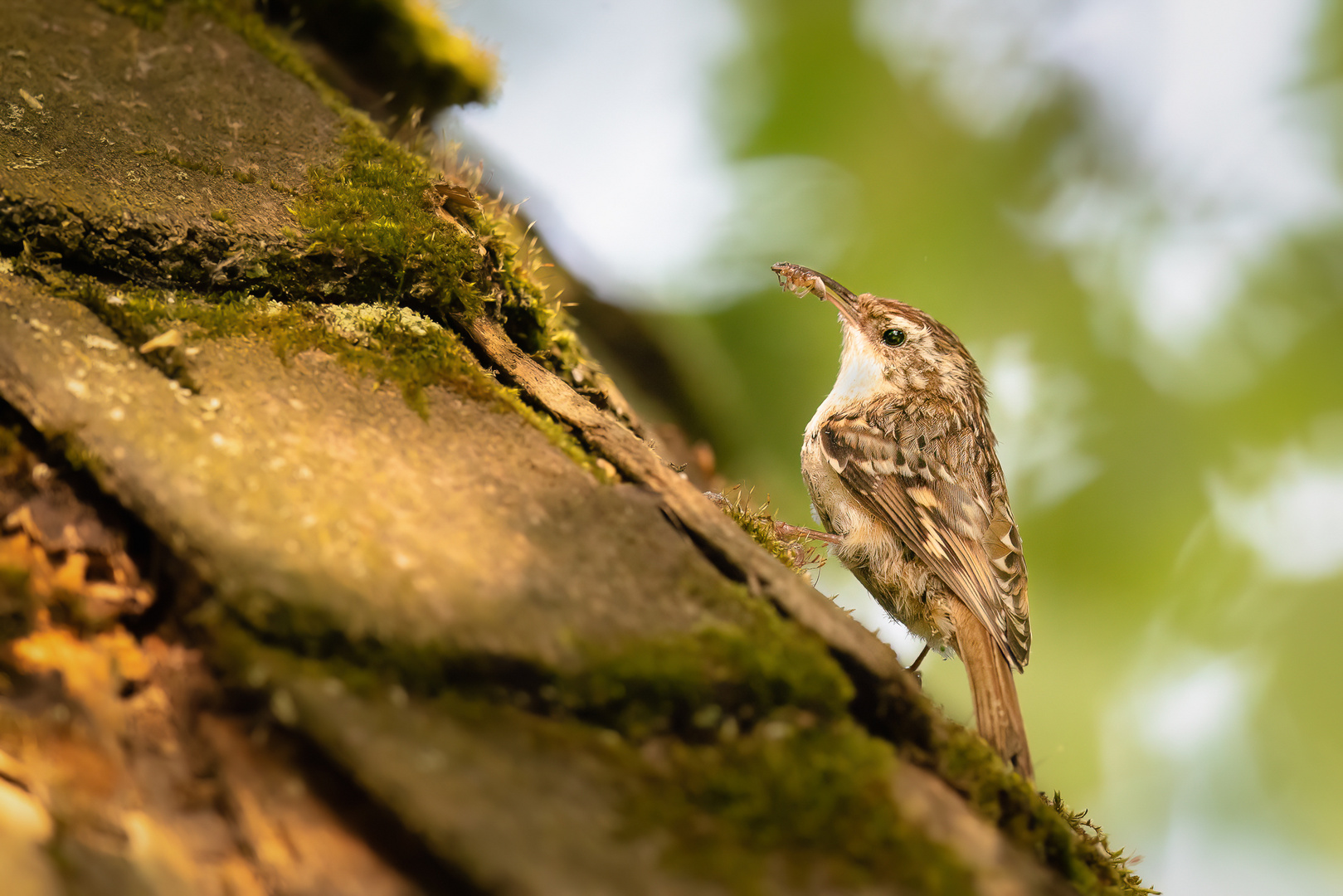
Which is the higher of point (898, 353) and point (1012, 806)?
point (898, 353)

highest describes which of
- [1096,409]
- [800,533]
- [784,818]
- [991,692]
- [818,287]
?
[1096,409]

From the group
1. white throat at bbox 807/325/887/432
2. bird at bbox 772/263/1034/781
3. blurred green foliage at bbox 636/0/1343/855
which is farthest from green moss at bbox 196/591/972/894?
blurred green foliage at bbox 636/0/1343/855

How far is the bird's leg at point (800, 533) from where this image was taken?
3.12m

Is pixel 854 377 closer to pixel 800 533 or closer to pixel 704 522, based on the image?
pixel 800 533

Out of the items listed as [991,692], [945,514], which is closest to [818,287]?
[945,514]

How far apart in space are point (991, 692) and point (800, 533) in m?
0.93

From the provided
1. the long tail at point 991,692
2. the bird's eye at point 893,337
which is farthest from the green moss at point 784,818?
the bird's eye at point 893,337

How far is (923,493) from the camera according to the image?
3211mm

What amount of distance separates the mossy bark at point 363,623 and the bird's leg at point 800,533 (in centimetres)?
107

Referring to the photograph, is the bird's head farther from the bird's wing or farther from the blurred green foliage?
the blurred green foliage

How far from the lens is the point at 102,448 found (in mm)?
1539

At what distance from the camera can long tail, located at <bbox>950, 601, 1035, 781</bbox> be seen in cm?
230

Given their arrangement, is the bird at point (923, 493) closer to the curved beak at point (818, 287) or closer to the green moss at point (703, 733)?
the curved beak at point (818, 287)

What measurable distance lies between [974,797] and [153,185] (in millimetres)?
2751
